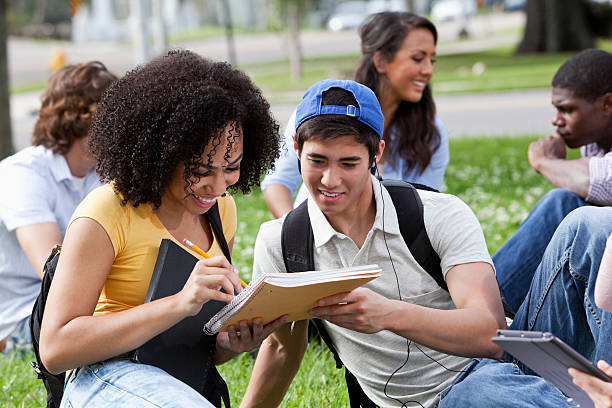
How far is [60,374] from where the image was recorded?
254 centimetres

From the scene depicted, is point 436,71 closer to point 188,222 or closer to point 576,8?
point 576,8

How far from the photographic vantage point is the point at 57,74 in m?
3.83

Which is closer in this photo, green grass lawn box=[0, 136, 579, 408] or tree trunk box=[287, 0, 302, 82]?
green grass lawn box=[0, 136, 579, 408]

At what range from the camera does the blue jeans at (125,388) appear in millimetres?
2266

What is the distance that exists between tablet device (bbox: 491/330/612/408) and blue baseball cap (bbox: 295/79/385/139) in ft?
2.77

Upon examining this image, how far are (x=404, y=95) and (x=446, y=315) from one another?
2.16 metres

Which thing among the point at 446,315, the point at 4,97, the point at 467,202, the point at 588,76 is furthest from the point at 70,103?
the point at 4,97

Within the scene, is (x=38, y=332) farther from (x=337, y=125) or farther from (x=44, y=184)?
(x=44, y=184)

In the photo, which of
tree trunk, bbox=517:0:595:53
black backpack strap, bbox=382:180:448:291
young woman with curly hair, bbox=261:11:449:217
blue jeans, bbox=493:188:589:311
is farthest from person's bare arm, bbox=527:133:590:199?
tree trunk, bbox=517:0:595:53

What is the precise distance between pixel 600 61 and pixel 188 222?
2.40m

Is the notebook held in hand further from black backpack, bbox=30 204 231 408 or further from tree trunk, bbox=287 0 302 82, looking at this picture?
tree trunk, bbox=287 0 302 82

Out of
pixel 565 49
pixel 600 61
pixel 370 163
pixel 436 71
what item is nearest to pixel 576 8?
pixel 565 49

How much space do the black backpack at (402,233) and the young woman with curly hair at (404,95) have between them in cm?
151

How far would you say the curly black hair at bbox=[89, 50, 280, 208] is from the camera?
2.47 m
